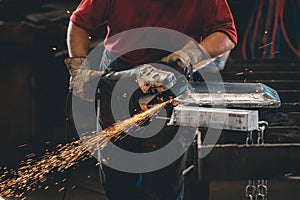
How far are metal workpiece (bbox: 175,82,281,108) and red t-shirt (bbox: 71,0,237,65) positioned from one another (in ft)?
0.59

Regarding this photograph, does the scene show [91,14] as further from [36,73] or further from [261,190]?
[36,73]

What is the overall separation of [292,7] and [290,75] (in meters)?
1.39

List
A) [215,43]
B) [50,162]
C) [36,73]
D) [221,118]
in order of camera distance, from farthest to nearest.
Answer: [50,162] < [36,73] < [215,43] < [221,118]

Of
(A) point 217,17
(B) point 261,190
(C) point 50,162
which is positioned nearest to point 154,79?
(A) point 217,17

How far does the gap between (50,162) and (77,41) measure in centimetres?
212

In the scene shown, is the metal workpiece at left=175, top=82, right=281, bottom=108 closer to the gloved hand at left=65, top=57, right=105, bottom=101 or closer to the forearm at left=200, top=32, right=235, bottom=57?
the forearm at left=200, top=32, right=235, bottom=57

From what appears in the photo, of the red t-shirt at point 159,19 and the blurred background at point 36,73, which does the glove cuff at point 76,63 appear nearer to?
the red t-shirt at point 159,19

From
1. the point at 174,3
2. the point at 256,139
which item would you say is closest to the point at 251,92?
the point at 256,139

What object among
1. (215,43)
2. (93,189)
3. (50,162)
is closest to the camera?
(215,43)

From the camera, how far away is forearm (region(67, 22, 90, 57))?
178 cm

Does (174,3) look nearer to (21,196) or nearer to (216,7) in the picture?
(216,7)

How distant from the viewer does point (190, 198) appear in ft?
6.95

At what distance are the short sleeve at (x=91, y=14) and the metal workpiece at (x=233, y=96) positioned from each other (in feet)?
1.41

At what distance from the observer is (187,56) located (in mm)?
1547
